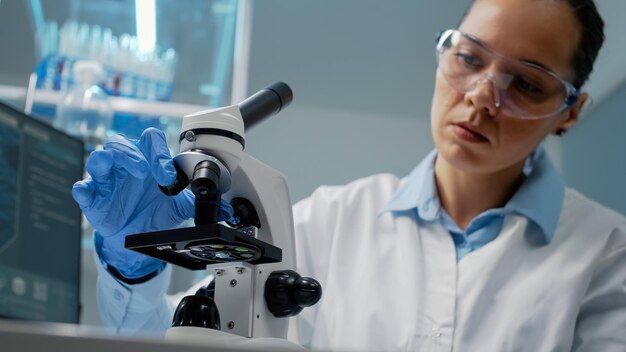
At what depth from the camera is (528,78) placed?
1363mm

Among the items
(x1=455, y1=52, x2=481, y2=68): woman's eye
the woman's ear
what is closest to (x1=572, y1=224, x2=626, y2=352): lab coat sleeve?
the woman's ear

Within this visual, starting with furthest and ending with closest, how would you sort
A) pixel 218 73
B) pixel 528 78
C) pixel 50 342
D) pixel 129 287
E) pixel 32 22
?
pixel 218 73 → pixel 32 22 → pixel 528 78 → pixel 129 287 → pixel 50 342

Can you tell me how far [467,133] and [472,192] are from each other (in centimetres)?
22

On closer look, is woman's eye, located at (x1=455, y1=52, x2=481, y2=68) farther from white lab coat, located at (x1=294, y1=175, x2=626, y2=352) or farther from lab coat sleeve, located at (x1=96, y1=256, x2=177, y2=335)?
lab coat sleeve, located at (x1=96, y1=256, x2=177, y2=335)

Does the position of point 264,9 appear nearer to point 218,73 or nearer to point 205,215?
point 218,73

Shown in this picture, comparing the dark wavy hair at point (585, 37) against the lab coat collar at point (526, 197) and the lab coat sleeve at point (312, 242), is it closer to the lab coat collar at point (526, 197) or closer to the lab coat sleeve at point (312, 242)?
the lab coat collar at point (526, 197)

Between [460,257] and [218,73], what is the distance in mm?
1121

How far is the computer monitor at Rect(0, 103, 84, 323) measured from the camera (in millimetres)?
1410

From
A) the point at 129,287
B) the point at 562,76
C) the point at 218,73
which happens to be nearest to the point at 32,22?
the point at 218,73

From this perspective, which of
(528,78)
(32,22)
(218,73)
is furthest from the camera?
(218,73)

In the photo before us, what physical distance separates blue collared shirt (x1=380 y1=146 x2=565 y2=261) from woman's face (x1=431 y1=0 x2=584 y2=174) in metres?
0.13

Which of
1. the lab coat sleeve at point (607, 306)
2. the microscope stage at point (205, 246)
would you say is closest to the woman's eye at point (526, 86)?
the lab coat sleeve at point (607, 306)

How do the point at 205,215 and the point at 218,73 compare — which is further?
the point at 218,73

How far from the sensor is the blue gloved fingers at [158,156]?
802 millimetres
